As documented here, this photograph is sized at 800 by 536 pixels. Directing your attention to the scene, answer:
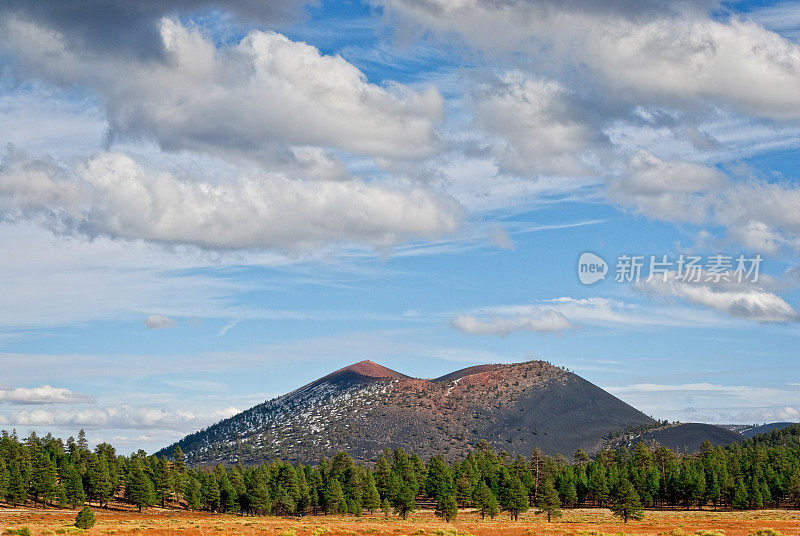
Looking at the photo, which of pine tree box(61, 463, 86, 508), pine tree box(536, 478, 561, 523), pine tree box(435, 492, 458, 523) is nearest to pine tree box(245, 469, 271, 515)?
pine tree box(61, 463, 86, 508)

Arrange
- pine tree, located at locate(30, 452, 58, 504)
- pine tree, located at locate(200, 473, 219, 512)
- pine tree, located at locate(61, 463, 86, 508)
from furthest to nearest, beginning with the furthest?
pine tree, located at locate(200, 473, 219, 512) < pine tree, located at locate(30, 452, 58, 504) < pine tree, located at locate(61, 463, 86, 508)

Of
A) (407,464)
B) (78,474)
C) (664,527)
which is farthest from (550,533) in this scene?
(78,474)

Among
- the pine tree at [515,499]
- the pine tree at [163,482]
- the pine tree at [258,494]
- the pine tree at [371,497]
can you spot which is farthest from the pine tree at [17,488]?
the pine tree at [515,499]

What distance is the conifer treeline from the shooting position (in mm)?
151250

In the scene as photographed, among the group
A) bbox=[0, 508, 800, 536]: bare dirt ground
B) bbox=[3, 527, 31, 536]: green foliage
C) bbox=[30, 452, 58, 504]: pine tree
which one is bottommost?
bbox=[0, 508, 800, 536]: bare dirt ground

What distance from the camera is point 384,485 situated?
164750mm

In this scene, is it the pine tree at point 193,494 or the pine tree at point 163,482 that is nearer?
the pine tree at point 193,494

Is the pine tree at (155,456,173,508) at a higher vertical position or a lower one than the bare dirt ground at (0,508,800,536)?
higher

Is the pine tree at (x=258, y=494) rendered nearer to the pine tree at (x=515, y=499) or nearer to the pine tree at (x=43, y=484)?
the pine tree at (x=43, y=484)

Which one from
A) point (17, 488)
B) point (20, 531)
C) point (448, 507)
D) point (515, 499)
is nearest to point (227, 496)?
point (17, 488)

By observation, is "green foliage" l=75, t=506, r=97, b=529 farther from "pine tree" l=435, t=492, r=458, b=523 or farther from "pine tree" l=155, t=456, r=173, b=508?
"pine tree" l=155, t=456, r=173, b=508

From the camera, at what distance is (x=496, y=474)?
172 meters

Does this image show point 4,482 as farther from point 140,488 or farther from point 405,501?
point 405,501

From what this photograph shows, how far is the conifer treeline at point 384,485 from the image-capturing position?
151 meters
